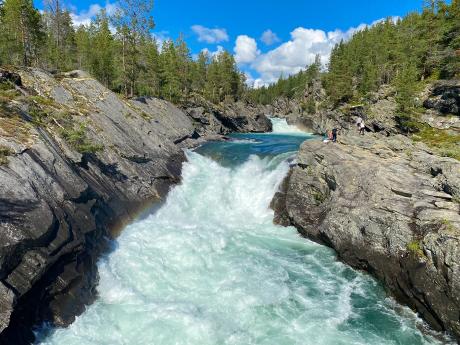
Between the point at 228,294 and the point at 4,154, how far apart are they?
1361cm

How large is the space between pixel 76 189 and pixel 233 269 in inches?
425

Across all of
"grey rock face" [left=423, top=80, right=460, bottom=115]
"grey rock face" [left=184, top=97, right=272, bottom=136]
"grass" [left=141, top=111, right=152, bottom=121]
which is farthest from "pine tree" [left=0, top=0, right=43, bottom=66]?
"grey rock face" [left=423, top=80, right=460, bottom=115]

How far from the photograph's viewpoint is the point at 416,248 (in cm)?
1720

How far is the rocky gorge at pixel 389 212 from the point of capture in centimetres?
1582

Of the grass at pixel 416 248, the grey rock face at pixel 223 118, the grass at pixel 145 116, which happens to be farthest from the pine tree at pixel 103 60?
the grass at pixel 416 248

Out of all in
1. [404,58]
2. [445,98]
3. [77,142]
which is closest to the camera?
[77,142]

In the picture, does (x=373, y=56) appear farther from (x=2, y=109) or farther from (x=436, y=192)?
(x=2, y=109)

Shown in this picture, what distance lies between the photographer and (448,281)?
596 inches

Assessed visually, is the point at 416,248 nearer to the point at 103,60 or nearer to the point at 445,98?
the point at 445,98

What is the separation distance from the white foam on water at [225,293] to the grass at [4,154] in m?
7.52

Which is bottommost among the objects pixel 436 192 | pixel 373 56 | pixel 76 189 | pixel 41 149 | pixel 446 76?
pixel 436 192

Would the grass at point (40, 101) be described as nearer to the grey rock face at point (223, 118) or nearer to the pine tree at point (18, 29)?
the pine tree at point (18, 29)

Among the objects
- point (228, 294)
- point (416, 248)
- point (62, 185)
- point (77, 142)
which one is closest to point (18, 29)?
point (77, 142)

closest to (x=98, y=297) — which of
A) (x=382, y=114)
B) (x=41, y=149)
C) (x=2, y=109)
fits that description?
(x=41, y=149)
